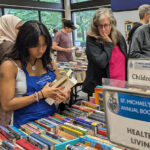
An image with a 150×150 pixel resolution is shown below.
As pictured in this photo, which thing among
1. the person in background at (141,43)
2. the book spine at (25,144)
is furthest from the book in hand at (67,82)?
the person in background at (141,43)

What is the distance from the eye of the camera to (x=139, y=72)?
717mm

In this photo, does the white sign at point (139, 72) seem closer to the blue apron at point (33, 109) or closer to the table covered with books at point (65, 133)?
the table covered with books at point (65, 133)

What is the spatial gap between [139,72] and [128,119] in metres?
0.18

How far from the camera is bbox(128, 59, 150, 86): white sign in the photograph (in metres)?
0.70

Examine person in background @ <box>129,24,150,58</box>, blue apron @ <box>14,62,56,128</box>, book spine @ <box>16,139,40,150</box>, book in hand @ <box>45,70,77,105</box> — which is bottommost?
book spine @ <box>16,139,40,150</box>

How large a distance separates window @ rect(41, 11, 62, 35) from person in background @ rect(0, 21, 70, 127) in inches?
231

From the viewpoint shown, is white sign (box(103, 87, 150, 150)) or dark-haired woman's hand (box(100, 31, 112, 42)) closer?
white sign (box(103, 87, 150, 150))

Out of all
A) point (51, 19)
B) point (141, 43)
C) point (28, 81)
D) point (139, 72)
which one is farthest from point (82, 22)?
point (139, 72)

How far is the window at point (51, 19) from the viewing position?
23.6 feet

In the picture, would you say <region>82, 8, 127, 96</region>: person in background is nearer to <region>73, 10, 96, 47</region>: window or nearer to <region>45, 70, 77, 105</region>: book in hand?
<region>45, 70, 77, 105</region>: book in hand

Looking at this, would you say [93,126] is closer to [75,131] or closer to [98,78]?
[75,131]

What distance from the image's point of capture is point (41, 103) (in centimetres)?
145

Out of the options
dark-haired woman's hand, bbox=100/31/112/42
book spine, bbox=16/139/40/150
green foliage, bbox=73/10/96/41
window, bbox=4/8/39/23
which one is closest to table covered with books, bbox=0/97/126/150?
book spine, bbox=16/139/40/150

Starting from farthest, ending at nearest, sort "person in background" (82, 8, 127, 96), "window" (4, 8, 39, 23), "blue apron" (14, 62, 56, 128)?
"window" (4, 8, 39, 23)
"person in background" (82, 8, 127, 96)
"blue apron" (14, 62, 56, 128)
